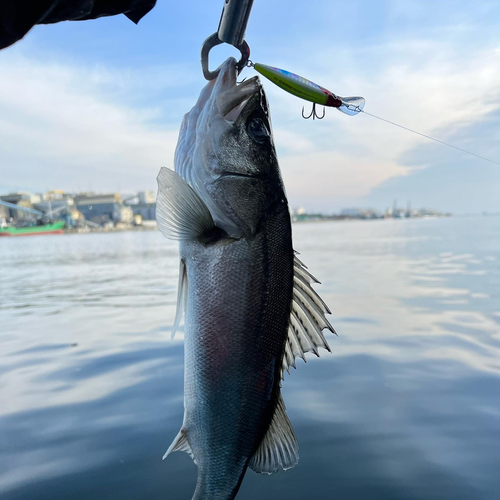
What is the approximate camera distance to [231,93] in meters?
1.95

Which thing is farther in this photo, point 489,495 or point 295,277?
point 489,495

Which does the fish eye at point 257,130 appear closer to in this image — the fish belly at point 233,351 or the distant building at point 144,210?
the fish belly at point 233,351

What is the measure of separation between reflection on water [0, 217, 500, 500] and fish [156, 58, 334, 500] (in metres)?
1.30

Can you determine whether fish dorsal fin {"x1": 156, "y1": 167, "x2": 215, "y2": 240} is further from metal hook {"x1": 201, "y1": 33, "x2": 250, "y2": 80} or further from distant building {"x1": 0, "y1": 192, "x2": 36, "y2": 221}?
distant building {"x1": 0, "y1": 192, "x2": 36, "y2": 221}

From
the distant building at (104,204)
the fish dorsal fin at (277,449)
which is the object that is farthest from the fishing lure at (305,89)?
the distant building at (104,204)

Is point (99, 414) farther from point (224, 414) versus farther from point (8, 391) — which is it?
point (224, 414)

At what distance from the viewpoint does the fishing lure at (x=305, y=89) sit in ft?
7.09

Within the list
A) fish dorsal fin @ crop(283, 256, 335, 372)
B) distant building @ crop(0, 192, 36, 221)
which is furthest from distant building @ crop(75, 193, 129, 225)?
fish dorsal fin @ crop(283, 256, 335, 372)

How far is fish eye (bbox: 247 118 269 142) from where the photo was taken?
195 centimetres

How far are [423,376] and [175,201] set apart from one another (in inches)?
165

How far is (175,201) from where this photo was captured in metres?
1.88

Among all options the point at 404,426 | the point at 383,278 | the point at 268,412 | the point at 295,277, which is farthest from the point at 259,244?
the point at 383,278

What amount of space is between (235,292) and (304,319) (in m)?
0.39

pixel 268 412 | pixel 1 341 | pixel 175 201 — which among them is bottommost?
pixel 1 341
